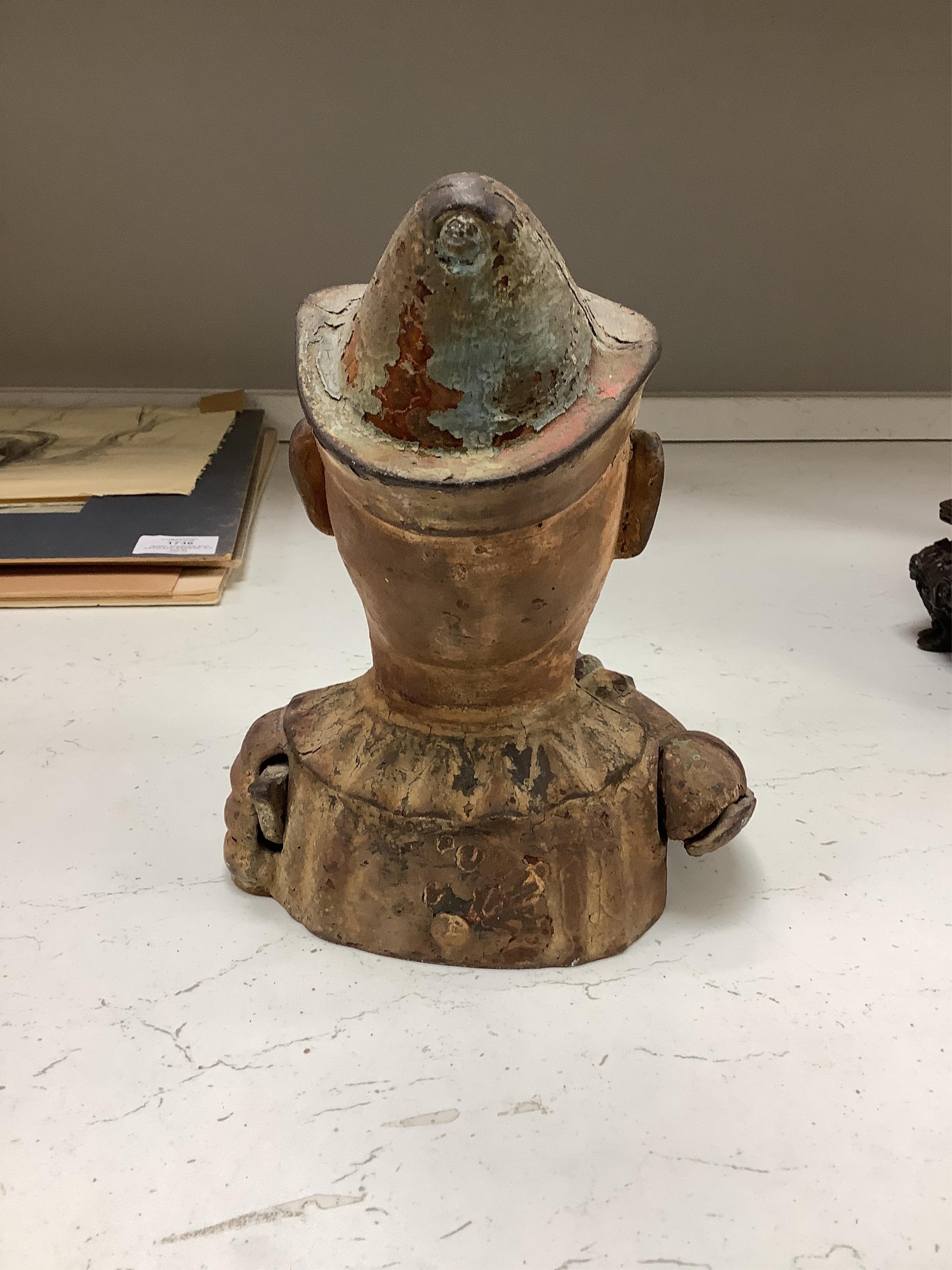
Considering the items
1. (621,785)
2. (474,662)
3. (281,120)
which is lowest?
(621,785)

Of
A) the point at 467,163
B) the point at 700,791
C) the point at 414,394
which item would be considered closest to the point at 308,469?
the point at 414,394

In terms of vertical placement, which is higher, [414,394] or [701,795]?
[414,394]

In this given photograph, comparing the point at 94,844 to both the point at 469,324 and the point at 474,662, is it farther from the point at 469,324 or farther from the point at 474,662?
the point at 469,324

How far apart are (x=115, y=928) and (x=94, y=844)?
15cm

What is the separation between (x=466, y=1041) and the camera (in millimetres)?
976

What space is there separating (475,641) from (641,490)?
0.20 m

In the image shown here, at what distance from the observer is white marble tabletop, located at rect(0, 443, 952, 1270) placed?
2.72 feet

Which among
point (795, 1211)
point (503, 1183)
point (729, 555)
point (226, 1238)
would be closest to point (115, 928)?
point (226, 1238)

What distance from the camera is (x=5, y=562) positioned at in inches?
70.6

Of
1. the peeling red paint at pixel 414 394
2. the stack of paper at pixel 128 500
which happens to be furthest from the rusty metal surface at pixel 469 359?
the stack of paper at pixel 128 500

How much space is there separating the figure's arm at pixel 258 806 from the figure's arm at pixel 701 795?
378 mm

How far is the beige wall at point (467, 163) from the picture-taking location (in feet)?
7.20

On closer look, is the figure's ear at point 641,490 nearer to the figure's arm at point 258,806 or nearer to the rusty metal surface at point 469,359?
the rusty metal surface at point 469,359

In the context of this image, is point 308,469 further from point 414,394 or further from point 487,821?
point 487,821
